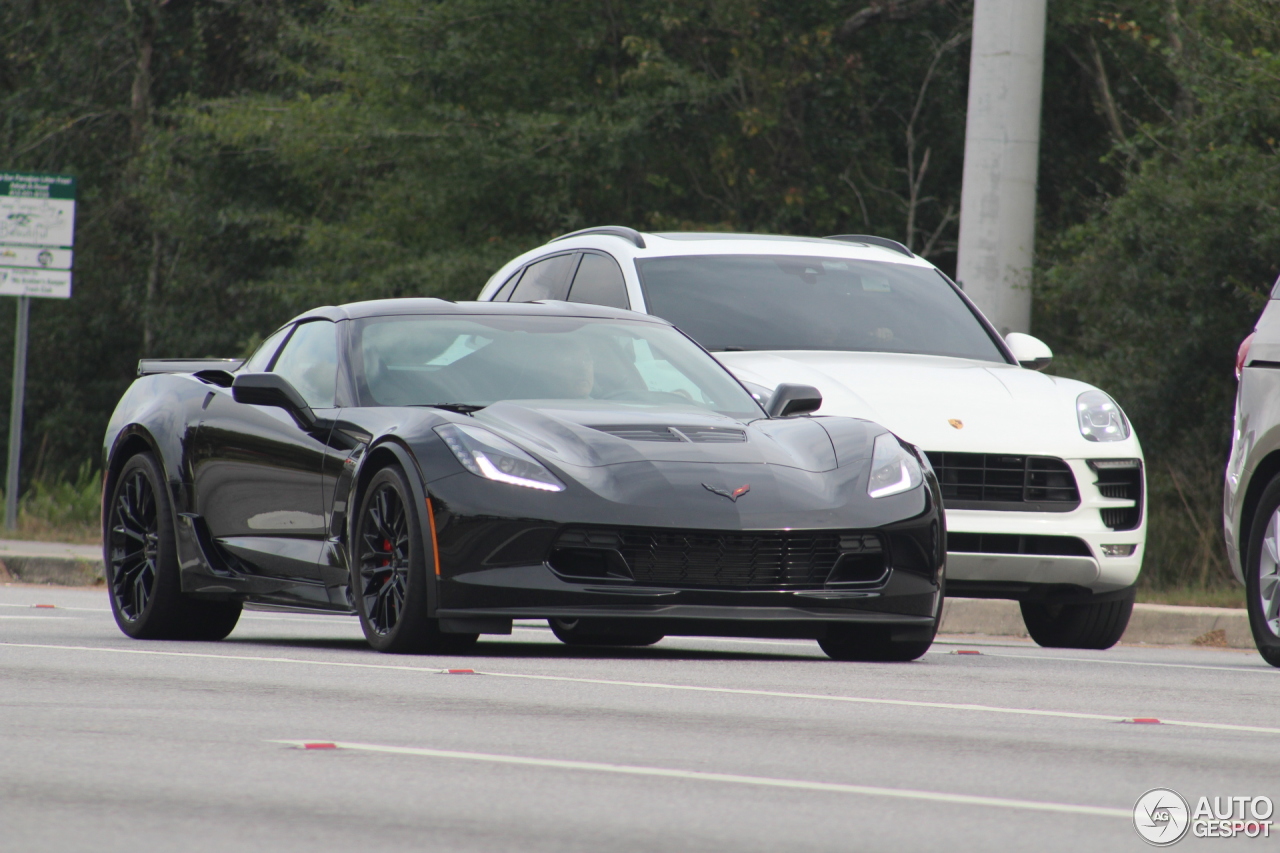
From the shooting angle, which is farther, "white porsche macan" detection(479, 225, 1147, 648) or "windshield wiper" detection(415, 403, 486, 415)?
"white porsche macan" detection(479, 225, 1147, 648)

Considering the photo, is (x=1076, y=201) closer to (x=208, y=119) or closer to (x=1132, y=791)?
(x=208, y=119)

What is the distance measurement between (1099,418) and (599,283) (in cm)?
277

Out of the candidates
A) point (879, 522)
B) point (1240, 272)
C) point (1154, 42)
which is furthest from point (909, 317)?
point (1154, 42)

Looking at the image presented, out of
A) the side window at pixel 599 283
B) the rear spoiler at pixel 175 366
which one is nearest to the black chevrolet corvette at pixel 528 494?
the rear spoiler at pixel 175 366

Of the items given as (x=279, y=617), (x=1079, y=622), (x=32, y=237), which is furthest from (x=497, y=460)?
(x=32, y=237)

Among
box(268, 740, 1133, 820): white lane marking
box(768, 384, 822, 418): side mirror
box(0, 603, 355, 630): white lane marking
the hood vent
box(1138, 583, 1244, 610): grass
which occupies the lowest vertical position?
box(0, 603, 355, 630): white lane marking

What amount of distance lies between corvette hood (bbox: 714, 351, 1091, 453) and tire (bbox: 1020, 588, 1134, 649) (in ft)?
2.88

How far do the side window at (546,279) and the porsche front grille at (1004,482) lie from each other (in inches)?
112

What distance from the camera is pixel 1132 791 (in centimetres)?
479

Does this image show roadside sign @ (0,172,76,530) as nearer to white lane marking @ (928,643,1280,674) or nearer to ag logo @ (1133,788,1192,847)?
white lane marking @ (928,643,1280,674)

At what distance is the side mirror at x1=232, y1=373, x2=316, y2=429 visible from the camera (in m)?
8.51

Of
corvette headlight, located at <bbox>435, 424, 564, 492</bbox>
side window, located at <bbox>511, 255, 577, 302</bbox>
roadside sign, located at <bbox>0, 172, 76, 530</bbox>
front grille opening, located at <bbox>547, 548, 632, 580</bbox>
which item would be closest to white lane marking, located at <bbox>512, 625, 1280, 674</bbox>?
side window, located at <bbox>511, 255, 577, 302</bbox>

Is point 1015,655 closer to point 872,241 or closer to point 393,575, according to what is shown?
point 393,575

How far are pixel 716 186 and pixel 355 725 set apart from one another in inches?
833
